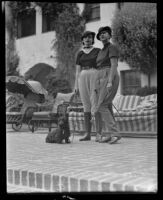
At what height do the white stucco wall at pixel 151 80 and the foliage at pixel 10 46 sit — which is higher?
the foliage at pixel 10 46

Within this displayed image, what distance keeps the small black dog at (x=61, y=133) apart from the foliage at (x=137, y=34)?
Result: 0.98 metres

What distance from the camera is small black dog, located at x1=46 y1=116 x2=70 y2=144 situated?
14.2ft

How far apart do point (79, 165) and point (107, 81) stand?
965 millimetres

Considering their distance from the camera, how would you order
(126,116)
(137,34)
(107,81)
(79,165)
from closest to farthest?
1. (79,165)
2. (126,116)
3. (107,81)
4. (137,34)

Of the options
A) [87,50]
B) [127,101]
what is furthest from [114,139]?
[87,50]

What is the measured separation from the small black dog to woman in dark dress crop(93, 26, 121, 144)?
40cm

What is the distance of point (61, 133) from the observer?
14.1 feet

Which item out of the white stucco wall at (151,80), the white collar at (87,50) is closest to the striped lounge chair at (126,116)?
the white stucco wall at (151,80)

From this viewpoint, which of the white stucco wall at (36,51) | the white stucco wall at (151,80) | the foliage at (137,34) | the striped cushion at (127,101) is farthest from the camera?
the white stucco wall at (36,51)

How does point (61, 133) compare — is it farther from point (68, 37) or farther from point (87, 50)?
point (68, 37)

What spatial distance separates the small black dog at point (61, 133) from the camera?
170 inches

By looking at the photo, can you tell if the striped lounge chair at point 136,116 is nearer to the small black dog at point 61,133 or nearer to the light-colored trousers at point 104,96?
the light-colored trousers at point 104,96

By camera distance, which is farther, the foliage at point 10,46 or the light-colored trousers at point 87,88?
the light-colored trousers at point 87,88
